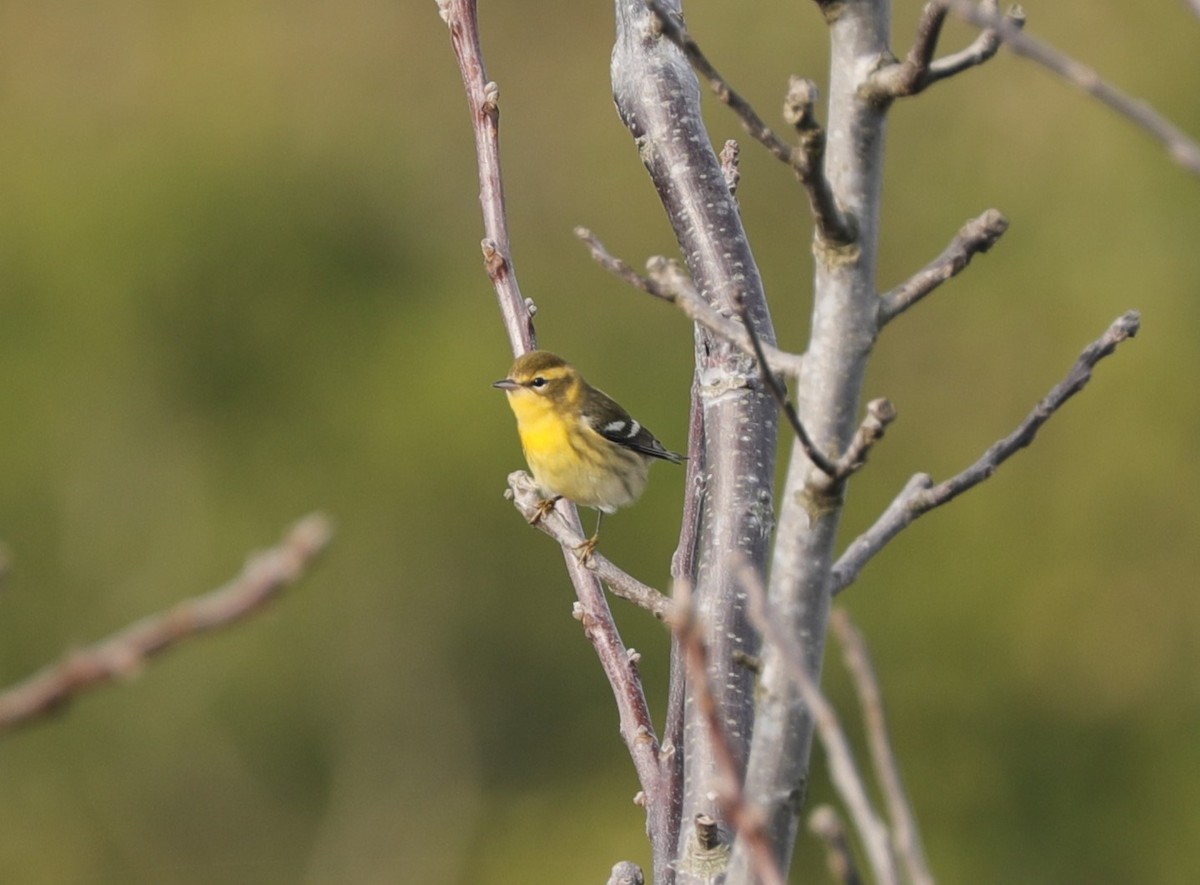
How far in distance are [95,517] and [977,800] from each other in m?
7.62

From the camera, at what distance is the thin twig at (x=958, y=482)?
1652mm

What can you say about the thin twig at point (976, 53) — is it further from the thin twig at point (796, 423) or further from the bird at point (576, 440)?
the bird at point (576, 440)

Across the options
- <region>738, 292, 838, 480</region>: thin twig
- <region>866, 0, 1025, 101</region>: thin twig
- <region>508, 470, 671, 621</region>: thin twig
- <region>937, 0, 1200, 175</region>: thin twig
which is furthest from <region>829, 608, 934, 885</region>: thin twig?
<region>508, 470, 671, 621</region>: thin twig

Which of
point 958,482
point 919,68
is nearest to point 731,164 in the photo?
point 958,482

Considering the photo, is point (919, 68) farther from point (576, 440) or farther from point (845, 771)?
point (576, 440)

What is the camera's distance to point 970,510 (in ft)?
41.9

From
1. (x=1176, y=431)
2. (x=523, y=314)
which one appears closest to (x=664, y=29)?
(x=523, y=314)

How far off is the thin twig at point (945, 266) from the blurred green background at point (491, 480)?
413 inches

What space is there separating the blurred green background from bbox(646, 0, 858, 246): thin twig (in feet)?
34.9

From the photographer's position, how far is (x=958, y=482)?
172cm

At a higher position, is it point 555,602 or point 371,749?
point 555,602

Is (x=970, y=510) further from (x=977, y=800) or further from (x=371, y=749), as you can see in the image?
(x=371, y=749)

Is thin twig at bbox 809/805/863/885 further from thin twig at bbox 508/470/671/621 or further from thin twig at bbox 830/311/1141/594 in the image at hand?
thin twig at bbox 508/470/671/621

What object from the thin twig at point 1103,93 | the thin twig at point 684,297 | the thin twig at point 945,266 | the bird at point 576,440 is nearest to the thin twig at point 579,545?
the thin twig at point 684,297
